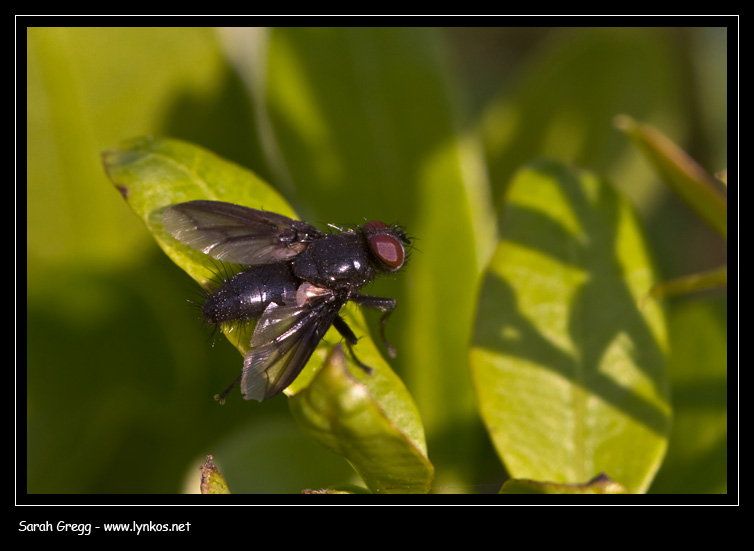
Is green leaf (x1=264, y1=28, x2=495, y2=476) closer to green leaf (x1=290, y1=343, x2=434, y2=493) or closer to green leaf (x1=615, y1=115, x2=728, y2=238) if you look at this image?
green leaf (x1=615, y1=115, x2=728, y2=238)

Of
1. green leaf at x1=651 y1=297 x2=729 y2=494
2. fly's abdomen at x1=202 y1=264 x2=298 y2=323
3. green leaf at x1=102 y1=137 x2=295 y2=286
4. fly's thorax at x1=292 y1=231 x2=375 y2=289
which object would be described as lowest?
green leaf at x1=651 y1=297 x2=729 y2=494

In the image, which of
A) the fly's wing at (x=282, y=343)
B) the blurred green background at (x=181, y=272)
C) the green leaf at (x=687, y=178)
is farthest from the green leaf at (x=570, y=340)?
the blurred green background at (x=181, y=272)

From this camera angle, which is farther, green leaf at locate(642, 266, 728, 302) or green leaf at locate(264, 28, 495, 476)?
green leaf at locate(264, 28, 495, 476)

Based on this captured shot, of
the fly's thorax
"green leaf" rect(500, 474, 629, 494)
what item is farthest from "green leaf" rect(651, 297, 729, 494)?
the fly's thorax

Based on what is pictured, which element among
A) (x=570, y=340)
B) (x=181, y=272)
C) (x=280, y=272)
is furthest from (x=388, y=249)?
(x=181, y=272)
